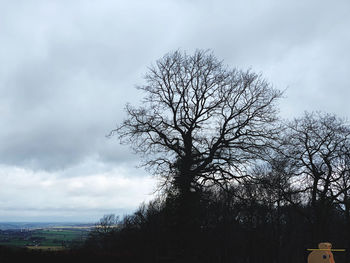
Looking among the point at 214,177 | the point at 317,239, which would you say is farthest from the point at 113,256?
the point at 317,239

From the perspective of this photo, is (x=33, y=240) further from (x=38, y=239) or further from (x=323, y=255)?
(x=323, y=255)

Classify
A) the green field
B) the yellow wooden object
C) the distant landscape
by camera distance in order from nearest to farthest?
the yellow wooden object < the distant landscape < the green field

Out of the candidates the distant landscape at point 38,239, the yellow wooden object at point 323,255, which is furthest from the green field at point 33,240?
the yellow wooden object at point 323,255

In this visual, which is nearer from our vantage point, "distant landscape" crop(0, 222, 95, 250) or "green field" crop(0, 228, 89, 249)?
"distant landscape" crop(0, 222, 95, 250)

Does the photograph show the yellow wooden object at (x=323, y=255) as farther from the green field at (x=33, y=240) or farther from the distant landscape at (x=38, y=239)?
the green field at (x=33, y=240)

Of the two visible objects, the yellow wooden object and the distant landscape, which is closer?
the yellow wooden object

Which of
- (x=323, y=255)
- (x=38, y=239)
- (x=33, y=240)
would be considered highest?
(x=38, y=239)

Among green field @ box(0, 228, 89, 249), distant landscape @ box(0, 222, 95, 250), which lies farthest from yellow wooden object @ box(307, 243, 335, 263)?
green field @ box(0, 228, 89, 249)

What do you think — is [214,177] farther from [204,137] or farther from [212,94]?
[212,94]

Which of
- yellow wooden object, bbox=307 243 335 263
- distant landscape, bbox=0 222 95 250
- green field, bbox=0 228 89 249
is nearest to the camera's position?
yellow wooden object, bbox=307 243 335 263

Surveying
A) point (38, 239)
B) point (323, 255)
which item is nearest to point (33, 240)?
point (38, 239)

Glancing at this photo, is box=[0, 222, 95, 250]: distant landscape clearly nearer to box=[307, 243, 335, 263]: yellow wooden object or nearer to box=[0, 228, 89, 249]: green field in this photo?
box=[0, 228, 89, 249]: green field

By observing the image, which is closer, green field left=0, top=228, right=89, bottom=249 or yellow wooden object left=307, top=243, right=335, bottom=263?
yellow wooden object left=307, top=243, right=335, bottom=263

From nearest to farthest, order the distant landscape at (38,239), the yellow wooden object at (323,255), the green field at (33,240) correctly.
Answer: the yellow wooden object at (323,255) → the distant landscape at (38,239) → the green field at (33,240)
